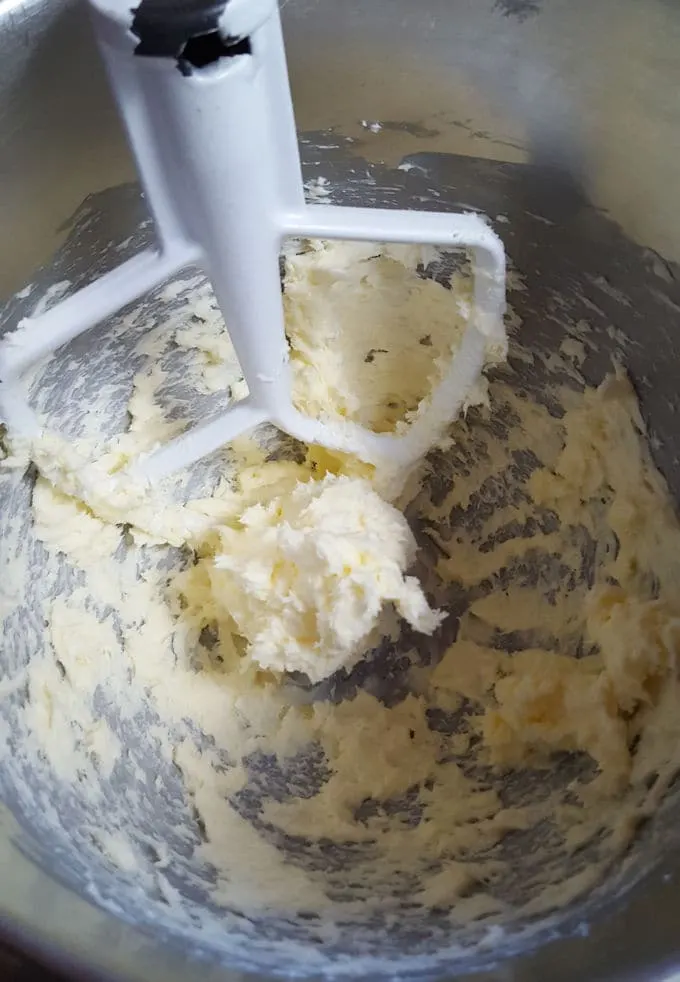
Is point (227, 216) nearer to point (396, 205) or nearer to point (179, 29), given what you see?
point (179, 29)

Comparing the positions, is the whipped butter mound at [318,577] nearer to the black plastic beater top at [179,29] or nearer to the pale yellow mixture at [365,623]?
the pale yellow mixture at [365,623]

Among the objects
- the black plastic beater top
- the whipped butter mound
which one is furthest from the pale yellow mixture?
the black plastic beater top

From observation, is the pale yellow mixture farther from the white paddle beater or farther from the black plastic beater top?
the black plastic beater top

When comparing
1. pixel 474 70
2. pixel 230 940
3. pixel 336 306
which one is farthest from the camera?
pixel 336 306

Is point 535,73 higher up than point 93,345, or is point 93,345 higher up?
point 535,73

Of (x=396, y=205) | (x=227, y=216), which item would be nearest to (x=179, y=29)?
(x=227, y=216)

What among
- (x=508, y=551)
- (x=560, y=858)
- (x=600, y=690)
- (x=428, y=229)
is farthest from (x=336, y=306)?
(x=560, y=858)

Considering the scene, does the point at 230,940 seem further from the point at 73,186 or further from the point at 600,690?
the point at 73,186
